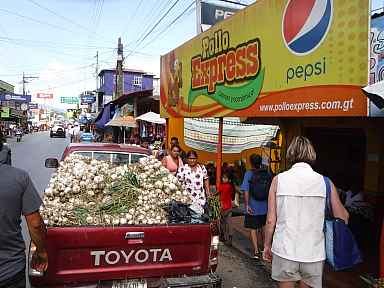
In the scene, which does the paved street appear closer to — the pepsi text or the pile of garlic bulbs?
the pile of garlic bulbs

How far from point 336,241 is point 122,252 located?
183cm

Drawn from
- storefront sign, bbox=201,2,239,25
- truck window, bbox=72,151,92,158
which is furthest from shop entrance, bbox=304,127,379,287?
storefront sign, bbox=201,2,239,25

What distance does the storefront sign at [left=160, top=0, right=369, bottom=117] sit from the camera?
4570 mm

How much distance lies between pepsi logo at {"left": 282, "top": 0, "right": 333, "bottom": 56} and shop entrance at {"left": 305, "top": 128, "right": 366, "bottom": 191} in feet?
10.5

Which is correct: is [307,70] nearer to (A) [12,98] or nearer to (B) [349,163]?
(B) [349,163]

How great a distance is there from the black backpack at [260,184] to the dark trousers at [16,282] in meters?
3.84

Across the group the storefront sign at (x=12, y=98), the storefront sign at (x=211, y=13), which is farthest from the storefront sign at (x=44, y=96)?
the storefront sign at (x=211, y=13)

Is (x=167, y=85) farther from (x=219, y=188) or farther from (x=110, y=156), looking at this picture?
(x=110, y=156)

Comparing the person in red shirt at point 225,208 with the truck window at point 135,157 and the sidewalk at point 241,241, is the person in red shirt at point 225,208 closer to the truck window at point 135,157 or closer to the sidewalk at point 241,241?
the sidewalk at point 241,241

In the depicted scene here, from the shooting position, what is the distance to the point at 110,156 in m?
6.60

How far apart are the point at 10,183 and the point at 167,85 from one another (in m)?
10.1

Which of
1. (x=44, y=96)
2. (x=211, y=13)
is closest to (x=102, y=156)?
(x=211, y=13)

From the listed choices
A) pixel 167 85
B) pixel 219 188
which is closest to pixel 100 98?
pixel 167 85

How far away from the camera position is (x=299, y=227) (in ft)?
11.2
